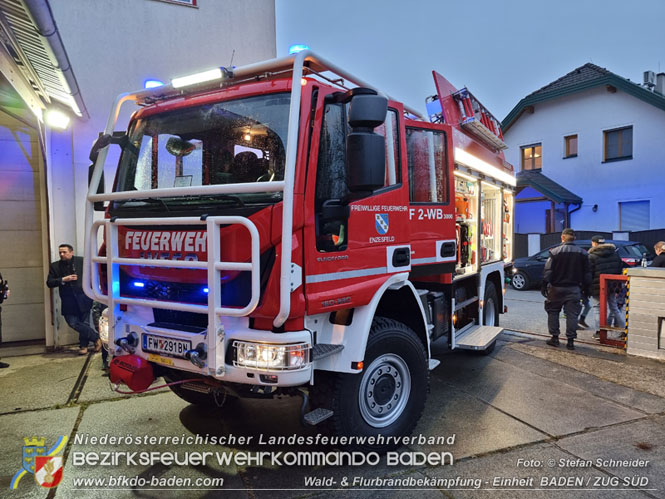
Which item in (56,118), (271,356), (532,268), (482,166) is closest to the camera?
(271,356)

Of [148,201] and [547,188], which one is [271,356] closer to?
[148,201]

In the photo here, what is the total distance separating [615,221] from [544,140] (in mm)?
4731

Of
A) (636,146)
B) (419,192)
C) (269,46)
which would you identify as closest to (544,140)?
(636,146)

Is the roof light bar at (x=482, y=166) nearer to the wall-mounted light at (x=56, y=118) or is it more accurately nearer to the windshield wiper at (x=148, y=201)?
the windshield wiper at (x=148, y=201)

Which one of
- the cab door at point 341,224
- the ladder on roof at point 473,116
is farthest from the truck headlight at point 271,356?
the ladder on roof at point 473,116

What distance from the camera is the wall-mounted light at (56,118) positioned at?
6.53 m

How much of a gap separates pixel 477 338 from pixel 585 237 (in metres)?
14.1

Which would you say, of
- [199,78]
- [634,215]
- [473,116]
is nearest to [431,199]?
[473,116]

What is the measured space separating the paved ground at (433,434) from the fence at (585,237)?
11089mm

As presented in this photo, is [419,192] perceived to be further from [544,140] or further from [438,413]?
[544,140]

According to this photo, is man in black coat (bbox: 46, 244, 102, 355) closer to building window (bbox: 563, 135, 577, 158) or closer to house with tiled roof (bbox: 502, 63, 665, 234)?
house with tiled roof (bbox: 502, 63, 665, 234)

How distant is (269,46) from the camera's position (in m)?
9.01

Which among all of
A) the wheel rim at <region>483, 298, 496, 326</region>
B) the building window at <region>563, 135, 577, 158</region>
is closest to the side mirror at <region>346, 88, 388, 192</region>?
the wheel rim at <region>483, 298, 496, 326</region>

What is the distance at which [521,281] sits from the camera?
13.4 metres
